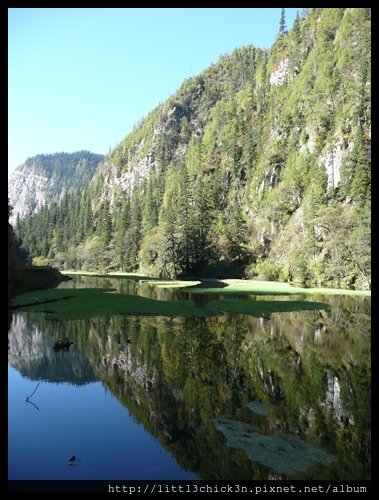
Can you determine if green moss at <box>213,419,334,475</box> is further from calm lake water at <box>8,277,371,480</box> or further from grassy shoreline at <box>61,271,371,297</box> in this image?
grassy shoreline at <box>61,271,371,297</box>

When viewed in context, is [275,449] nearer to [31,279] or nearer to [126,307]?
[126,307]

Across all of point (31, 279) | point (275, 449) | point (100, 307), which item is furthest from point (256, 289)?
point (275, 449)

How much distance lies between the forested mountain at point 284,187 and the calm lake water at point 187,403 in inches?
2185

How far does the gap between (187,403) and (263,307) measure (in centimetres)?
3052

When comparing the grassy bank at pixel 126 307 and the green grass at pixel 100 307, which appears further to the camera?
the grassy bank at pixel 126 307

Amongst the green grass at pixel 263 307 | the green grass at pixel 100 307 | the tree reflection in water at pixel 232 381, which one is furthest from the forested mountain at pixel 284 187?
the tree reflection in water at pixel 232 381

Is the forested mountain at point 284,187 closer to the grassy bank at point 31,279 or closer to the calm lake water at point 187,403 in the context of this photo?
the grassy bank at point 31,279

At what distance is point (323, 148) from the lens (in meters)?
113

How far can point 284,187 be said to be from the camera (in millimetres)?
117250

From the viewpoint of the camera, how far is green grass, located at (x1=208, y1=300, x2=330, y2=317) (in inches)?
1774

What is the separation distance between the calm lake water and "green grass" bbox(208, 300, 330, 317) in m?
10.3

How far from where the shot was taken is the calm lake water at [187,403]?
13.5 metres

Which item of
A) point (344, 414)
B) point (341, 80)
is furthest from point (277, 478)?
point (341, 80)
